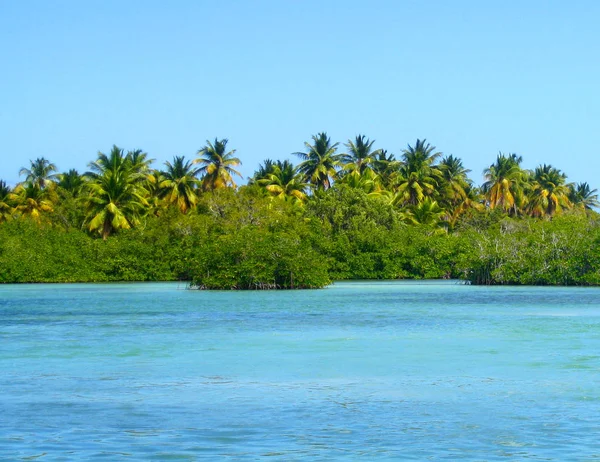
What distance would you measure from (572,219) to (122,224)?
89.7 ft

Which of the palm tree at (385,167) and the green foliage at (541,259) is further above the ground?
the palm tree at (385,167)

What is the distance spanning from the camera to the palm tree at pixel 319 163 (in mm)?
72562

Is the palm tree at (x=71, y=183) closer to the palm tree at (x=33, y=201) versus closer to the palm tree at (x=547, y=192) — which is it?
the palm tree at (x=33, y=201)

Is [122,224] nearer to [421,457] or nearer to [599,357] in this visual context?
[599,357]

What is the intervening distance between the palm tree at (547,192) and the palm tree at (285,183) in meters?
19.9

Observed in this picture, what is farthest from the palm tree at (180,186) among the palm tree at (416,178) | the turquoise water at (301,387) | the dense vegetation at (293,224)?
the turquoise water at (301,387)

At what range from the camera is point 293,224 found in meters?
58.6

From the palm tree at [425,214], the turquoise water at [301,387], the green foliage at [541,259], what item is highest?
the palm tree at [425,214]

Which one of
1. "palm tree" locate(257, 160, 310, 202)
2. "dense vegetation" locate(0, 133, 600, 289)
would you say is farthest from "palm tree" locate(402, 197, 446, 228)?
"palm tree" locate(257, 160, 310, 202)

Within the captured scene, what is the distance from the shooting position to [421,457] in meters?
8.73

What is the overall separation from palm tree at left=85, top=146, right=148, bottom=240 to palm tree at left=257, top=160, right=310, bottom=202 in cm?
973

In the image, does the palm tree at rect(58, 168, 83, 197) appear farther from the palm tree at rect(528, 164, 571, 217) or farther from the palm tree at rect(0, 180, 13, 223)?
the palm tree at rect(528, 164, 571, 217)

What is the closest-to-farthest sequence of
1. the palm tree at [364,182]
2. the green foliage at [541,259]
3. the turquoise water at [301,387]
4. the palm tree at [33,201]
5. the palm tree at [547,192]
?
the turquoise water at [301,387] → the green foliage at [541,259] → the palm tree at [364,182] → the palm tree at [33,201] → the palm tree at [547,192]

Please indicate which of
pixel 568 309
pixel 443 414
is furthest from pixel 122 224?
pixel 443 414
